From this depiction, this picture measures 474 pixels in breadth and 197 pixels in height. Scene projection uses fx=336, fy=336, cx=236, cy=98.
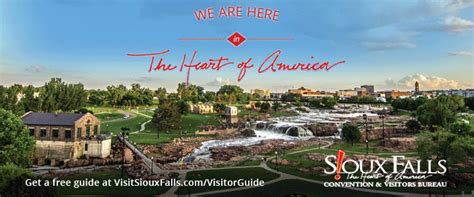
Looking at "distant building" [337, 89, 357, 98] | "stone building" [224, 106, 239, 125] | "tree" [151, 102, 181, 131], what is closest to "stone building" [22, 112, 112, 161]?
"tree" [151, 102, 181, 131]

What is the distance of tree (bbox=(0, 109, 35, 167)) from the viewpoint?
21.8 meters

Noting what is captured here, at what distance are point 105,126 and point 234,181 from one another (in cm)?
2318

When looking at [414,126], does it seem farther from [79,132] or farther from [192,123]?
[79,132]

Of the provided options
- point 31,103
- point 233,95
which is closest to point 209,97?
point 233,95

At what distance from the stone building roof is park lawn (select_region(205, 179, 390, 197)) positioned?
16.8 m

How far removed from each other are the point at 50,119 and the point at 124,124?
1310 centimetres

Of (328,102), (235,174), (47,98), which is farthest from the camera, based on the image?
(328,102)

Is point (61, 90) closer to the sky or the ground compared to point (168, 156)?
closer to the sky

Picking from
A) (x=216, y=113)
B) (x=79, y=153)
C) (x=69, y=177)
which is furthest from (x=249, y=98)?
(x=69, y=177)

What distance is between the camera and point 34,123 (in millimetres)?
28484

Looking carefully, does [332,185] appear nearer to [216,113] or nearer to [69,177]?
[69,177]

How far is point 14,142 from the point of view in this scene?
73.6ft

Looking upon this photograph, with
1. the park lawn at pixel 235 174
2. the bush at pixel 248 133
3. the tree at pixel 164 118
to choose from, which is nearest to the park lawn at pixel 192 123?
the tree at pixel 164 118

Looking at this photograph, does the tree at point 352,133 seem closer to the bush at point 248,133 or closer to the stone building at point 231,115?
the bush at point 248,133
